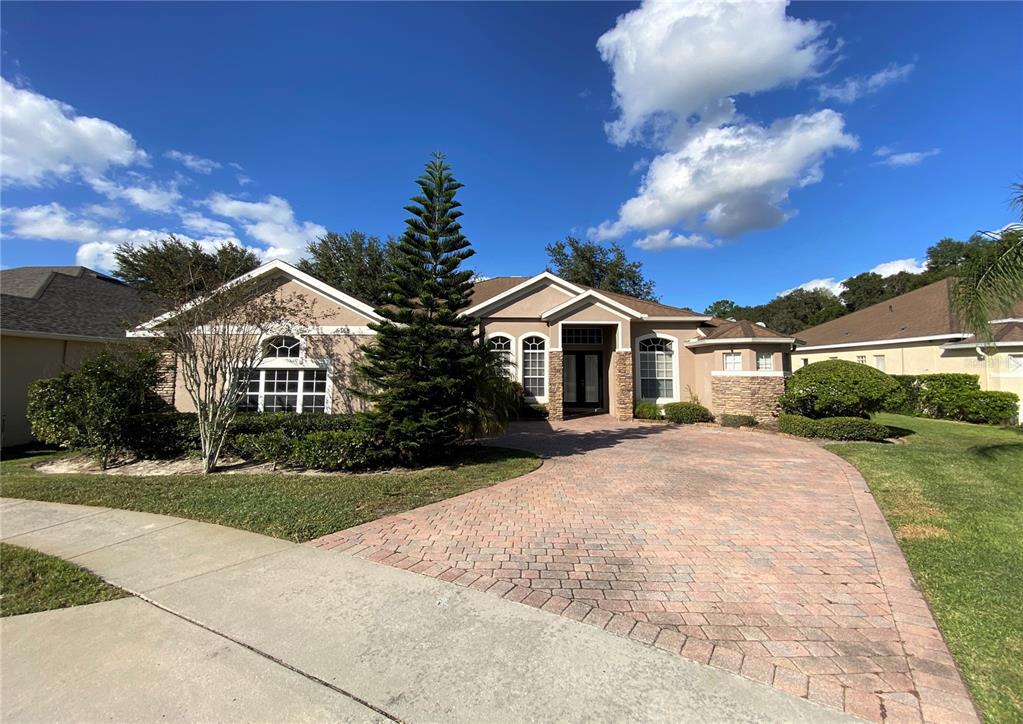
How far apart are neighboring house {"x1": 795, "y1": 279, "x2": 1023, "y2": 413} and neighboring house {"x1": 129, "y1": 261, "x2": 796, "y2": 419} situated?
6.81 m

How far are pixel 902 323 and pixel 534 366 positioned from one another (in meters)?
20.2

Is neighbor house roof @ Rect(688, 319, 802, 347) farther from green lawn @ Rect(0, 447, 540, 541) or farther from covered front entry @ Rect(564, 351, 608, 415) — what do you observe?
green lawn @ Rect(0, 447, 540, 541)

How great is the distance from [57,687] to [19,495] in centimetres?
694

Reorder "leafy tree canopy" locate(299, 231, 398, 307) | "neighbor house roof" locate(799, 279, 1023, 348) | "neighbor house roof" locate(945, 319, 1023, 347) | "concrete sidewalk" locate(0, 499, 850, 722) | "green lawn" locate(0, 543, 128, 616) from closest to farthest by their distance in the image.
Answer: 1. "concrete sidewalk" locate(0, 499, 850, 722)
2. "green lawn" locate(0, 543, 128, 616)
3. "neighbor house roof" locate(945, 319, 1023, 347)
4. "neighbor house roof" locate(799, 279, 1023, 348)
5. "leafy tree canopy" locate(299, 231, 398, 307)

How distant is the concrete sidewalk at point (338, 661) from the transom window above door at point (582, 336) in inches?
626

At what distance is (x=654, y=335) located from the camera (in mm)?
18156

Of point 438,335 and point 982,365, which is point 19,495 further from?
point 982,365

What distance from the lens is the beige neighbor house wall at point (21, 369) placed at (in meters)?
11.9

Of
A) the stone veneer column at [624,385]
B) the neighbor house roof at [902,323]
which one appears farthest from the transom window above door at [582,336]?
the neighbor house roof at [902,323]

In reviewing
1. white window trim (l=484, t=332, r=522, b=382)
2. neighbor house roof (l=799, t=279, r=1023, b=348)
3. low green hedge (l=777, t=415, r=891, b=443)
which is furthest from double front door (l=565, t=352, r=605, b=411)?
neighbor house roof (l=799, t=279, r=1023, b=348)

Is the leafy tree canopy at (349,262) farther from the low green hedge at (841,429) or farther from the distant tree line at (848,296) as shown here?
the distant tree line at (848,296)

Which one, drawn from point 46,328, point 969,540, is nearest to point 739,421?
point 969,540

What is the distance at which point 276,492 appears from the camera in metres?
7.12

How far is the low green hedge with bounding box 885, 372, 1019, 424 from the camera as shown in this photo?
51.8 feet
